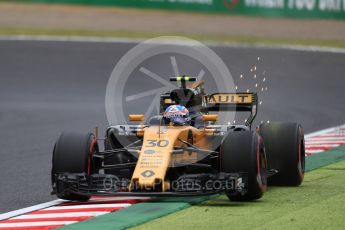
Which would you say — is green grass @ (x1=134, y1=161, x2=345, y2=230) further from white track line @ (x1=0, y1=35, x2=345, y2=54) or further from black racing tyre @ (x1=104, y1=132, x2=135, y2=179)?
white track line @ (x1=0, y1=35, x2=345, y2=54)

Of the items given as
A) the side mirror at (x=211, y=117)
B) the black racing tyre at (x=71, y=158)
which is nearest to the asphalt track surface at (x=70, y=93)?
the black racing tyre at (x=71, y=158)

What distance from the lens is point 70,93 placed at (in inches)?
1012

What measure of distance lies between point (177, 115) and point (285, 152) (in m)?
1.55

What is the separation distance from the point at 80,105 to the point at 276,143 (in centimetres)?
1082

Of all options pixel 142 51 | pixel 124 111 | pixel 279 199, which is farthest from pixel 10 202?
pixel 142 51

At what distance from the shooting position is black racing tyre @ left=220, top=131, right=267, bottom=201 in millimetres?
11836

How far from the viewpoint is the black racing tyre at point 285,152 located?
1337cm

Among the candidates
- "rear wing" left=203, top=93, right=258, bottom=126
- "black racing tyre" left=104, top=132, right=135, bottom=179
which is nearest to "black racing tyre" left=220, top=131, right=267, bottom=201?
"black racing tyre" left=104, top=132, right=135, bottom=179

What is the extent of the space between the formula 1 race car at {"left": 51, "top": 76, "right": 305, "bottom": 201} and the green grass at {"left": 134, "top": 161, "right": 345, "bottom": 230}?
0.23m

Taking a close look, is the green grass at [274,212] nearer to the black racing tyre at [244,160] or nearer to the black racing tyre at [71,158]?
the black racing tyre at [244,160]

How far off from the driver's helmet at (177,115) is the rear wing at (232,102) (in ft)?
4.44
